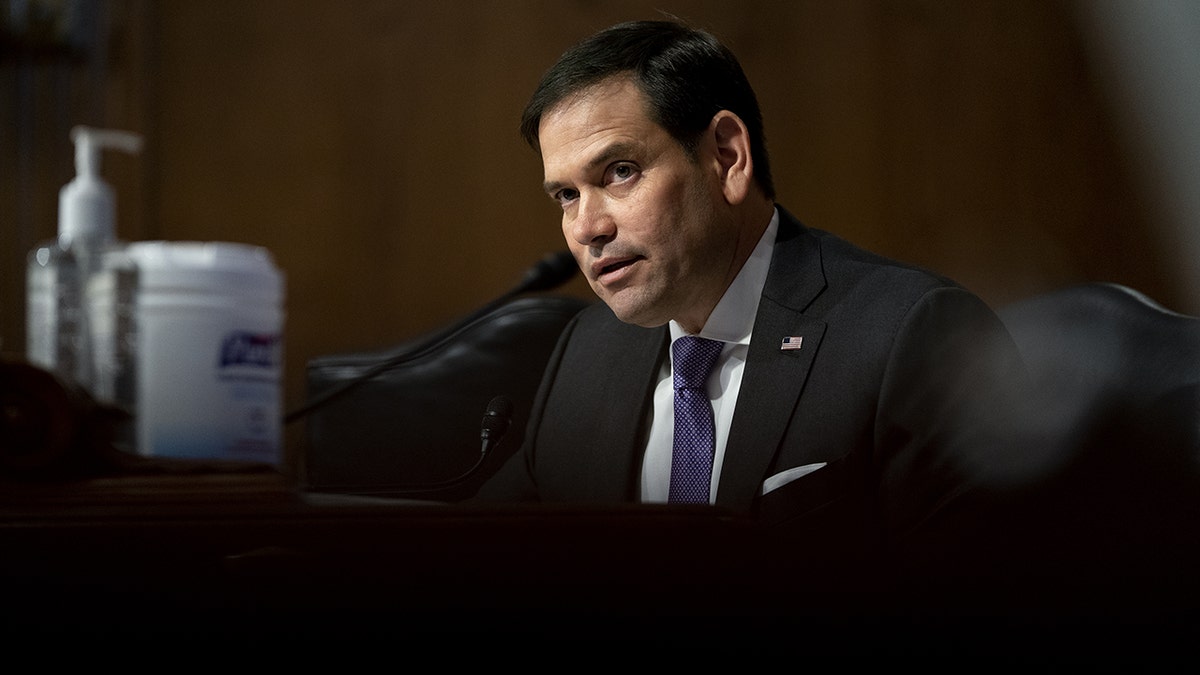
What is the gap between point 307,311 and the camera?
1.84 meters

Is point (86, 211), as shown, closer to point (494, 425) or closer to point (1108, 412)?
point (494, 425)

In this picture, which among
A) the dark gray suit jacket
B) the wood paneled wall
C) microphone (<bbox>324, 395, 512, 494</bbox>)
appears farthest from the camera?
the wood paneled wall

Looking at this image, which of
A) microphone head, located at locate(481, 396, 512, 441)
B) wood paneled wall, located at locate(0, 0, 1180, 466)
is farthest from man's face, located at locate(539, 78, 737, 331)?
wood paneled wall, located at locate(0, 0, 1180, 466)

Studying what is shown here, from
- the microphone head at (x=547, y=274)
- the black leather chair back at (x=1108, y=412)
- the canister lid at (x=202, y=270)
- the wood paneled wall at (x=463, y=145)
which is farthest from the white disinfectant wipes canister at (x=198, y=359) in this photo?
the wood paneled wall at (x=463, y=145)

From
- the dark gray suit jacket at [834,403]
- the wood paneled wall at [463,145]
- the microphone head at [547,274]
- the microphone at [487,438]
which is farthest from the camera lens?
the wood paneled wall at [463,145]

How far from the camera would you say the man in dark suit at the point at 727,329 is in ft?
2.30

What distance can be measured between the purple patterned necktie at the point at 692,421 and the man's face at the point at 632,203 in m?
0.02

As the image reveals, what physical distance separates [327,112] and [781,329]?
1252 mm

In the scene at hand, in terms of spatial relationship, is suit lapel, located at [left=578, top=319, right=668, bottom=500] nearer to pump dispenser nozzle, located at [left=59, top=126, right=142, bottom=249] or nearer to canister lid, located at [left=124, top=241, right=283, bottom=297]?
canister lid, located at [left=124, top=241, right=283, bottom=297]

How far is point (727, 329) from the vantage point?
0.77m

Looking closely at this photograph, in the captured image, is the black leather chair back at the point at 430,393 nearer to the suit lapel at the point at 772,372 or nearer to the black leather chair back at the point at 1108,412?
the suit lapel at the point at 772,372

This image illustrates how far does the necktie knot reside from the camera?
760 mm

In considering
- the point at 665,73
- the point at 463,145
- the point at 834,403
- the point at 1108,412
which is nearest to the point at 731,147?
the point at 665,73

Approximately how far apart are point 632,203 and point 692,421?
0.15 meters
